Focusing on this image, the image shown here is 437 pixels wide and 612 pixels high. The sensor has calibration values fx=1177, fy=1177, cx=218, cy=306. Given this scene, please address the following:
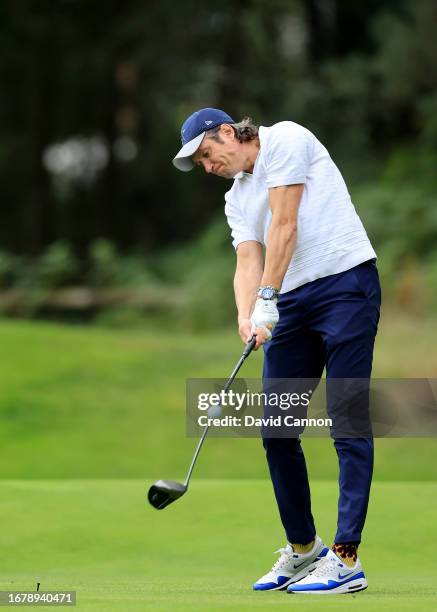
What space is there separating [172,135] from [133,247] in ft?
6.06

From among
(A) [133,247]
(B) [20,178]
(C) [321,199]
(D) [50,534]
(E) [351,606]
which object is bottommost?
(E) [351,606]

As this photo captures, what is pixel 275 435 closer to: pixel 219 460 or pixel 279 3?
pixel 219 460

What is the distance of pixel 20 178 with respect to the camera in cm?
1898

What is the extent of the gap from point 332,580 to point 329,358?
67 centimetres

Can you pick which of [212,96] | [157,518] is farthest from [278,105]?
[157,518]

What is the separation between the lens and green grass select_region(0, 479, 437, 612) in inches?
131

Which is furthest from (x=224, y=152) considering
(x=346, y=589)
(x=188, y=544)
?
(x=188, y=544)

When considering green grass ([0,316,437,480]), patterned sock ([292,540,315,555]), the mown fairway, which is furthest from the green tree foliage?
patterned sock ([292,540,315,555])

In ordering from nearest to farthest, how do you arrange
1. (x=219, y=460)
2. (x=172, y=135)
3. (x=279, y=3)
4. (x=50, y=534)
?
Answer: (x=50, y=534) < (x=219, y=460) < (x=279, y=3) < (x=172, y=135)

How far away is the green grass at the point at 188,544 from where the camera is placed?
10.9 ft

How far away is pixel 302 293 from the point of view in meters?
3.70

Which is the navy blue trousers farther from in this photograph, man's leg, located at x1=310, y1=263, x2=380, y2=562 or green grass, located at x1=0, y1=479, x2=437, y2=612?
green grass, located at x1=0, y1=479, x2=437, y2=612

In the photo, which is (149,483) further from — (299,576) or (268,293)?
(268,293)

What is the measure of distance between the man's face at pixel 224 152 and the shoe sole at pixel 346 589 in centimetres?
133
